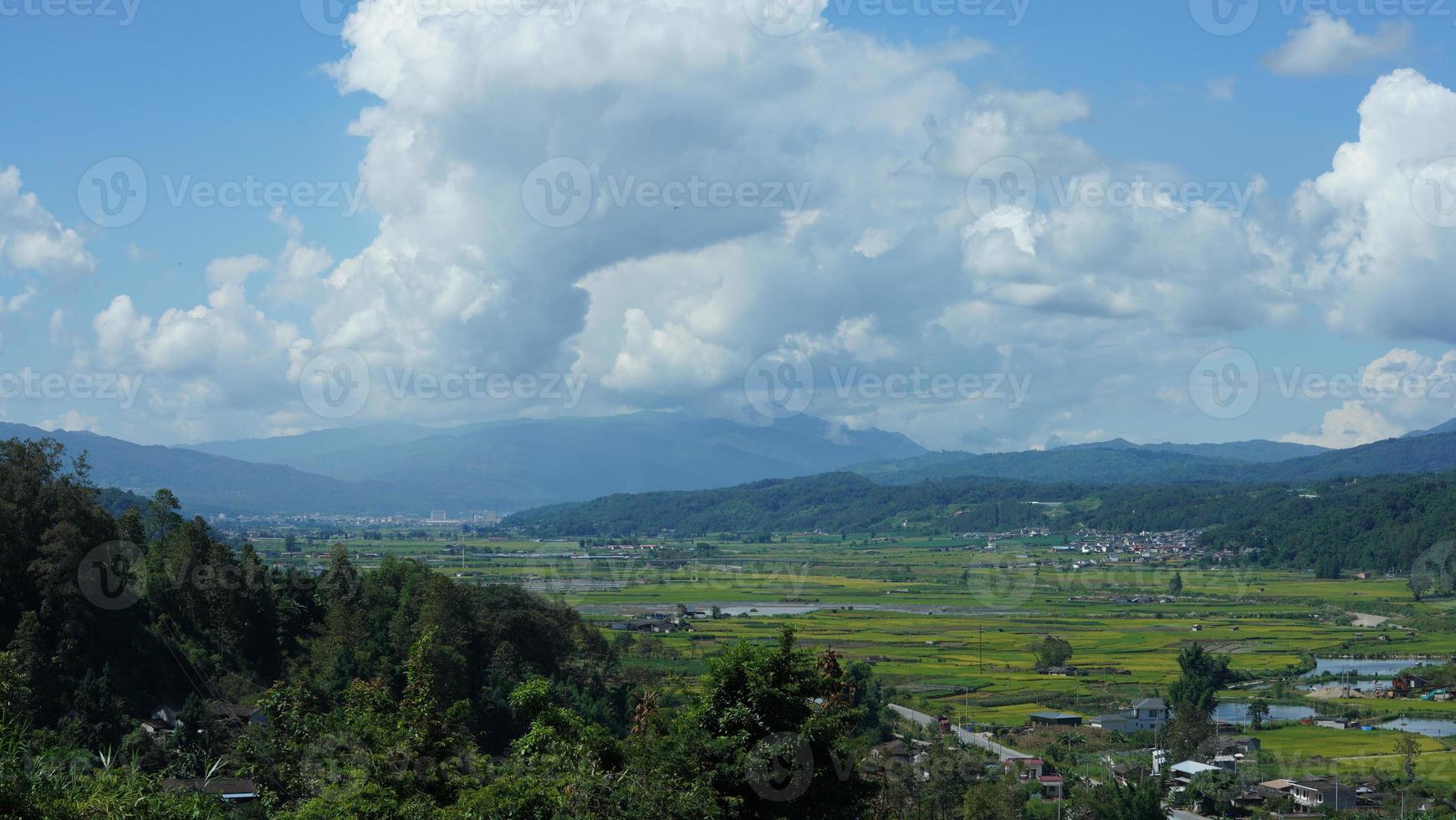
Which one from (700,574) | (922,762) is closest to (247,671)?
(922,762)

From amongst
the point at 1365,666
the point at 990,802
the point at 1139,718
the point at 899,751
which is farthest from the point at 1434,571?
the point at 990,802

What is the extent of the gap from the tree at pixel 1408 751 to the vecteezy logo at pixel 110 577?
2865 centimetres

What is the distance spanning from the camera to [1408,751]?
31.0 m

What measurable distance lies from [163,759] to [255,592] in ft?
→ 30.0

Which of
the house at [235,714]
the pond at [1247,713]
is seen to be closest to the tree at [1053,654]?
the pond at [1247,713]

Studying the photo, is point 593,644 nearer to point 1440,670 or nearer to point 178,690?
point 178,690

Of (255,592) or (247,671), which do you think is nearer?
(247,671)

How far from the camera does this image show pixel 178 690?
85.1 ft

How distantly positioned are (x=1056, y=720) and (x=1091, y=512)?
112 m

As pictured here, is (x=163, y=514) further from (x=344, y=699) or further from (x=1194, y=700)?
(x=1194, y=700)

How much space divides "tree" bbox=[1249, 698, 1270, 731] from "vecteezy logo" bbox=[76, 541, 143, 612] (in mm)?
30450

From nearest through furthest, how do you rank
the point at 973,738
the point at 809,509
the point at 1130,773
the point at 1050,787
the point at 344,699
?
the point at 344,699 → the point at 1050,787 → the point at 1130,773 → the point at 973,738 → the point at 809,509

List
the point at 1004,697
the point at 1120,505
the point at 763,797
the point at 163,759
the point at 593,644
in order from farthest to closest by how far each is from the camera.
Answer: the point at 1120,505 < the point at 1004,697 < the point at 593,644 < the point at 163,759 < the point at 763,797

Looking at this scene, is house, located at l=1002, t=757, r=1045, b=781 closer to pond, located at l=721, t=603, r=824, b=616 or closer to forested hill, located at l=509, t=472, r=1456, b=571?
pond, located at l=721, t=603, r=824, b=616
